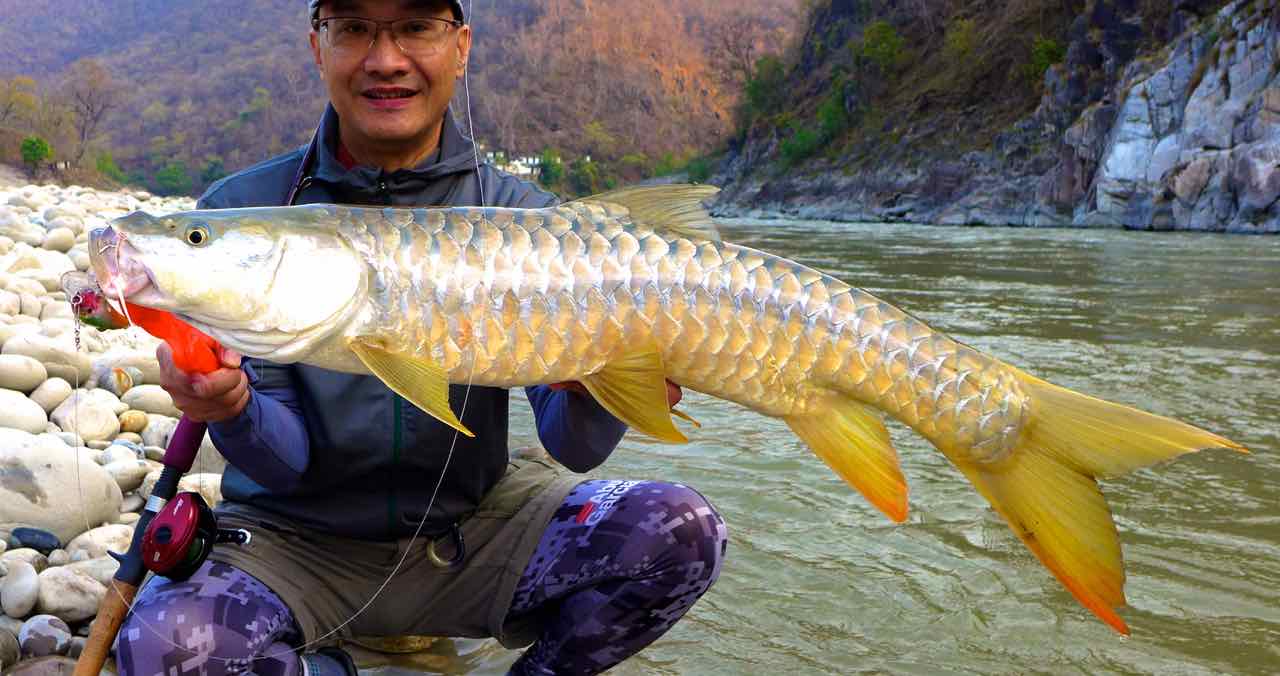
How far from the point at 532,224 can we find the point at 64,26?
20534cm

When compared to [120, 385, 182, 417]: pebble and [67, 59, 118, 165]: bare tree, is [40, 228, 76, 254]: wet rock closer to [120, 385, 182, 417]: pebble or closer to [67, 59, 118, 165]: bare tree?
[120, 385, 182, 417]: pebble

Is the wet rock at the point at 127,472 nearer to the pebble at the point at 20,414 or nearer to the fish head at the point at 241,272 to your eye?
the pebble at the point at 20,414

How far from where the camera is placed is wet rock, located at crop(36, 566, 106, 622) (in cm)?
293

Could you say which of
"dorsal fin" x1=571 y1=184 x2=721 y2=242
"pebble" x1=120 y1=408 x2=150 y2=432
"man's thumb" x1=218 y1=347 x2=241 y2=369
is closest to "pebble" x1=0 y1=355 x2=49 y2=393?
"pebble" x1=120 y1=408 x2=150 y2=432

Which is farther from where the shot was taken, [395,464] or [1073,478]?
[395,464]

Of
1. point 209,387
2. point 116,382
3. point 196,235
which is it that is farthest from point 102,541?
point 116,382

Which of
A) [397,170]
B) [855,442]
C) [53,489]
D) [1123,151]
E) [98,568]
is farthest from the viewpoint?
[1123,151]

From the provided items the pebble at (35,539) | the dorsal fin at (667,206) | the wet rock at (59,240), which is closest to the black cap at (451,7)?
the dorsal fin at (667,206)

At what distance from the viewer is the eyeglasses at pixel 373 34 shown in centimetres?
261

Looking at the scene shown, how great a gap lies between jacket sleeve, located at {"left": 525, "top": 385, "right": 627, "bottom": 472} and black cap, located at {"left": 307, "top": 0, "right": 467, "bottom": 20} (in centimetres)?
102

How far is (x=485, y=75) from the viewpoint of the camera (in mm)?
144000

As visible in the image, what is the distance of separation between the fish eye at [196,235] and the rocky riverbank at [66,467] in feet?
0.90

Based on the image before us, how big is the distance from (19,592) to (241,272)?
1657 millimetres

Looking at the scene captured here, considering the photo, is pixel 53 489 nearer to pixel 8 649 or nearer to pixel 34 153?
pixel 8 649
